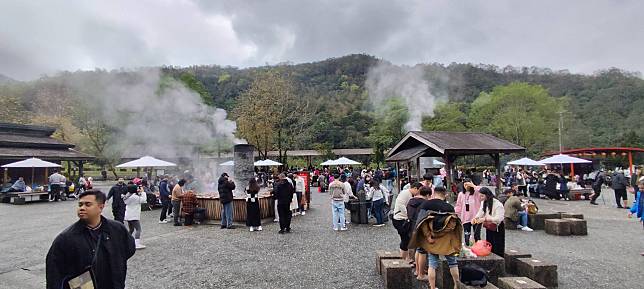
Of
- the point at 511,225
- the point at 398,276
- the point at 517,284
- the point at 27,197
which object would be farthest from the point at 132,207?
the point at 27,197

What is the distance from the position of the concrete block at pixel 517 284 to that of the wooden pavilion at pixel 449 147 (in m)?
9.05

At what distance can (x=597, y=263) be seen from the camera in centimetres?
632

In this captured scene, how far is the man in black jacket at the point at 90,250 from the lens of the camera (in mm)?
2611

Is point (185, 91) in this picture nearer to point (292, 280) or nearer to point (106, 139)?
point (106, 139)

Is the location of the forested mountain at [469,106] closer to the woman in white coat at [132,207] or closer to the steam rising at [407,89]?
the steam rising at [407,89]

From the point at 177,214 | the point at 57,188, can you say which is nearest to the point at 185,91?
the point at 57,188

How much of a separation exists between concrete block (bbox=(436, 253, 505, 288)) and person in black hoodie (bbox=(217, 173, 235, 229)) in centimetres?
630

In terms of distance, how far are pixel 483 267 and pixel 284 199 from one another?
5.24 meters

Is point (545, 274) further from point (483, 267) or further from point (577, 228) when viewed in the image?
point (577, 228)

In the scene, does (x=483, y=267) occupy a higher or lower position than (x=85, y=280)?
lower

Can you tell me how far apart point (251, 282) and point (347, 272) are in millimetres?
1561

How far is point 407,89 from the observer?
61.4 meters

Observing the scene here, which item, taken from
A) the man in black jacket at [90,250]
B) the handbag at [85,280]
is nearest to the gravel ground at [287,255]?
the man in black jacket at [90,250]

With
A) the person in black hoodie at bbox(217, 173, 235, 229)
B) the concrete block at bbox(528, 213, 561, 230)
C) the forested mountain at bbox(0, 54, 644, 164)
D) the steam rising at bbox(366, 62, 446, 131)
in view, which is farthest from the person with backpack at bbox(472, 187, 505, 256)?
the steam rising at bbox(366, 62, 446, 131)
